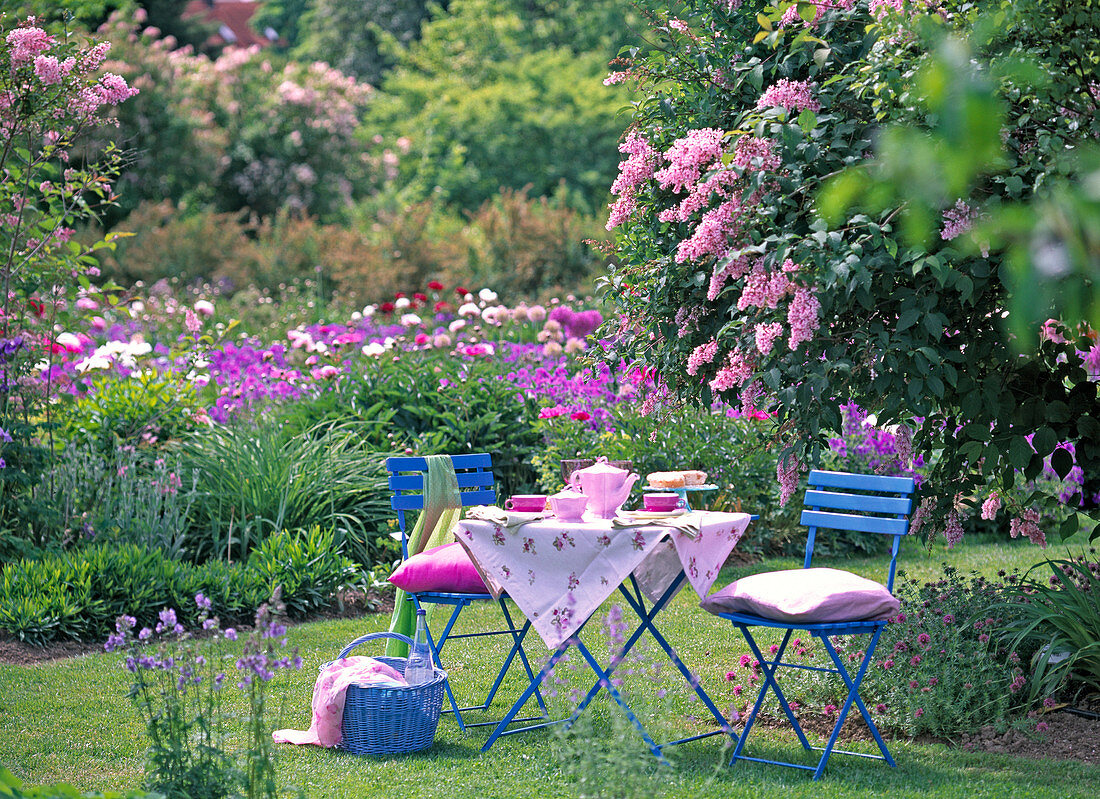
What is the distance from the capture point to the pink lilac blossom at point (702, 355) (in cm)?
375

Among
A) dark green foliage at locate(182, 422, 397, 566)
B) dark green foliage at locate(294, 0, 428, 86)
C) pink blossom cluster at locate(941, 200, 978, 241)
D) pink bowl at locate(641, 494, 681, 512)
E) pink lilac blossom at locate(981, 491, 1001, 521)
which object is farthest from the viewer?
dark green foliage at locate(294, 0, 428, 86)

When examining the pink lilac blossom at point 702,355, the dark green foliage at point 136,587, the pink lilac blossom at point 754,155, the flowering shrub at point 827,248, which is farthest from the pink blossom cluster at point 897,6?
the dark green foliage at point 136,587

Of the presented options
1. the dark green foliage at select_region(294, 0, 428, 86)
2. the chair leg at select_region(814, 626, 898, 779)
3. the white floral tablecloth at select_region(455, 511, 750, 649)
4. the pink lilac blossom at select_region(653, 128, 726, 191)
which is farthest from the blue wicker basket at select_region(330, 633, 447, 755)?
the dark green foliage at select_region(294, 0, 428, 86)

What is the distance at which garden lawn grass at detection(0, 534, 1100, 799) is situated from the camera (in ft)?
11.3

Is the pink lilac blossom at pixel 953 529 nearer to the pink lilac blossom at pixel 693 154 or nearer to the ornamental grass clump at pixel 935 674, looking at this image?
the ornamental grass clump at pixel 935 674

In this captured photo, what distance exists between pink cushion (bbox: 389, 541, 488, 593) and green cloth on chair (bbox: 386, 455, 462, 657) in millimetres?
351

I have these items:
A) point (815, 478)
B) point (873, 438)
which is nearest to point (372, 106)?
point (873, 438)

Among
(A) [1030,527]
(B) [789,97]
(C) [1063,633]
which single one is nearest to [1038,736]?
(C) [1063,633]

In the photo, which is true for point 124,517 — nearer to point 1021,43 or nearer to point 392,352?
point 392,352

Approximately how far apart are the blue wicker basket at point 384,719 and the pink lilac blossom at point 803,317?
1.80m

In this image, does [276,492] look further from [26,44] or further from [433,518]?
[26,44]

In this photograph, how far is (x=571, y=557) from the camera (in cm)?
369

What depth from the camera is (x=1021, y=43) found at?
3.20 meters

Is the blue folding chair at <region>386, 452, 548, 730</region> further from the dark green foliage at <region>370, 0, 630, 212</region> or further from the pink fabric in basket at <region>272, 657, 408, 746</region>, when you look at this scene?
the dark green foliage at <region>370, 0, 630, 212</region>
